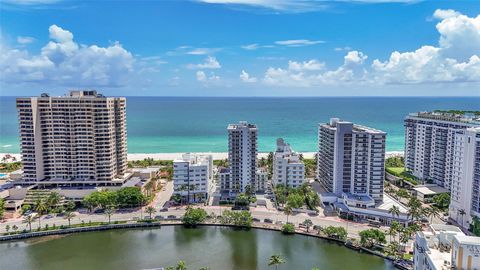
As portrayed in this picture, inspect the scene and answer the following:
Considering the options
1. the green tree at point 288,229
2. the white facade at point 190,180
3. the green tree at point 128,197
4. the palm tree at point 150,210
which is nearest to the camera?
the green tree at point 288,229

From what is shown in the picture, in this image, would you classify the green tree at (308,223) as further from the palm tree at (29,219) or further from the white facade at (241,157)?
the palm tree at (29,219)

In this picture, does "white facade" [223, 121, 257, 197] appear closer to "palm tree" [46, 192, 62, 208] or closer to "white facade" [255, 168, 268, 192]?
"white facade" [255, 168, 268, 192]

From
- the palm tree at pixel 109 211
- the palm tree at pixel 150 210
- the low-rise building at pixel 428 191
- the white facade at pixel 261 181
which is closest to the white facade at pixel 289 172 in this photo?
the white facade at pixel 261 181

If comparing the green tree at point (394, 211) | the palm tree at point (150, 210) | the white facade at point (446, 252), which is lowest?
the palm tree at point (150, 210)

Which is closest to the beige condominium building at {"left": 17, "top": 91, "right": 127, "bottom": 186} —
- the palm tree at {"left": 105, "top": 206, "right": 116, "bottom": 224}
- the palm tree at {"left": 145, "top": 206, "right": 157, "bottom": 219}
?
the palm tree at {"left": 105, "top": 206, "right": 116, "bottom": 224}

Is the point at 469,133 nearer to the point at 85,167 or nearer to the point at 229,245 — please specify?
the point at 229,245

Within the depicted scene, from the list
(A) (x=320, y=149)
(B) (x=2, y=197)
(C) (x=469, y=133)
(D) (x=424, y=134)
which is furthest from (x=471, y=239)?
(B) (x=2, y=197)

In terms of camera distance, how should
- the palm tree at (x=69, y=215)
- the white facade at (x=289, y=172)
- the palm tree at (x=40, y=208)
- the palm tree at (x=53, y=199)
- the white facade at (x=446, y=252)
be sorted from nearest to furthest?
1. the white facade at (x=446, y=252)
2. the palm tree at (x=69, y=215)
3. the palm tree at (x=40, y=208)
4. the palm tree at (x=53, y=199)
5. the white facade at (x=289, y=172)
